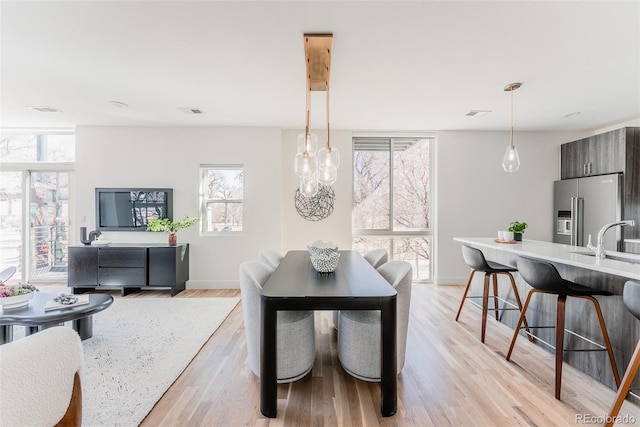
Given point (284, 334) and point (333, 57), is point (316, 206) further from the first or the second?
point (284, 334)

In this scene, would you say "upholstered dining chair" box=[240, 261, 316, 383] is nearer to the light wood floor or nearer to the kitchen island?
the light wood floor

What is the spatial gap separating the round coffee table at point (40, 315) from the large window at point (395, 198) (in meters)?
3.72

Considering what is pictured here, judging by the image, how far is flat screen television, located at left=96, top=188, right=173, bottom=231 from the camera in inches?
183

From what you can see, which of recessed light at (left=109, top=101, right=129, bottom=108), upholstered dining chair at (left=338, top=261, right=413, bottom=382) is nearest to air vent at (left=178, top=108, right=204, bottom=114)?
recessed light at (left=109, top=101, right=129, bottom=108)

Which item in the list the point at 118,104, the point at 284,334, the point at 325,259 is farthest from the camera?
the point at 118,104

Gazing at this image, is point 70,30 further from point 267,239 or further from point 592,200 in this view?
point 592,200

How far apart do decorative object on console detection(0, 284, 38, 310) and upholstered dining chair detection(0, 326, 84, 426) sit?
2141 millimetres

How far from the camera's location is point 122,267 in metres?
4.25

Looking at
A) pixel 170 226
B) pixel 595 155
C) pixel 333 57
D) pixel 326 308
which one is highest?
pixel 333 57

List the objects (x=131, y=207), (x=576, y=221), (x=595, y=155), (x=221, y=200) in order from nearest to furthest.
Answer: (x=595, y=155) < (x=576, y=221) < (x=131, y=207) < (x=221, y=200)

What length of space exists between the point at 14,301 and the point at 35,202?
346cm

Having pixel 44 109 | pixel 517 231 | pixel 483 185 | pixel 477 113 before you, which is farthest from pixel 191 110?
pixel 483 185

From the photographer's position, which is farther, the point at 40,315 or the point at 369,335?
the point at 40,315

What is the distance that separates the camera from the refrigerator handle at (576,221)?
4276 millimetres
